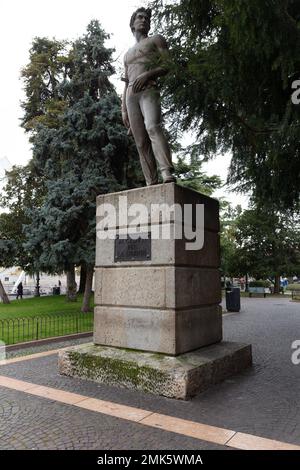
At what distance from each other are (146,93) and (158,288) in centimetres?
329

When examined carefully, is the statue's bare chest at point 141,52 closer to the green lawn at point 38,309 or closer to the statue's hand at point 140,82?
the statue's hand at point 140,82

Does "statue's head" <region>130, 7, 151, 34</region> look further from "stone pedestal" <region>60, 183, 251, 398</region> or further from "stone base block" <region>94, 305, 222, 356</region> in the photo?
"stone base block" <region>94, 305, 222, 356</region>

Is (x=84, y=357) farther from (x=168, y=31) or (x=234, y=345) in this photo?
(x=168, y=31)

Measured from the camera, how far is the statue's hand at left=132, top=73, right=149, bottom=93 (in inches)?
257

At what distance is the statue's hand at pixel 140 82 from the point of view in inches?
257

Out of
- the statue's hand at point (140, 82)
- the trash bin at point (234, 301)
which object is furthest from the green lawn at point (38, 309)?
the statue's hand at point (140, 82)

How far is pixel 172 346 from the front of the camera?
18.7 ft

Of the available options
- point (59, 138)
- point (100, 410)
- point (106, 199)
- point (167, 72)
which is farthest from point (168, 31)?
point (59, 138)

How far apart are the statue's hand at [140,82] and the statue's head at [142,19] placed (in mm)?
872

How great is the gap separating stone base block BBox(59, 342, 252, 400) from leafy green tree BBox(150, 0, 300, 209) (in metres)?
3.53

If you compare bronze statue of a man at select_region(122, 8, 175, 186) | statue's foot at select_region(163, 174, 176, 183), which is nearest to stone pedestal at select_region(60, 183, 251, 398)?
statue's foot at select_region(163, 174, 176, 183)

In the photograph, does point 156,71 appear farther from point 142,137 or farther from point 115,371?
point 115,371
